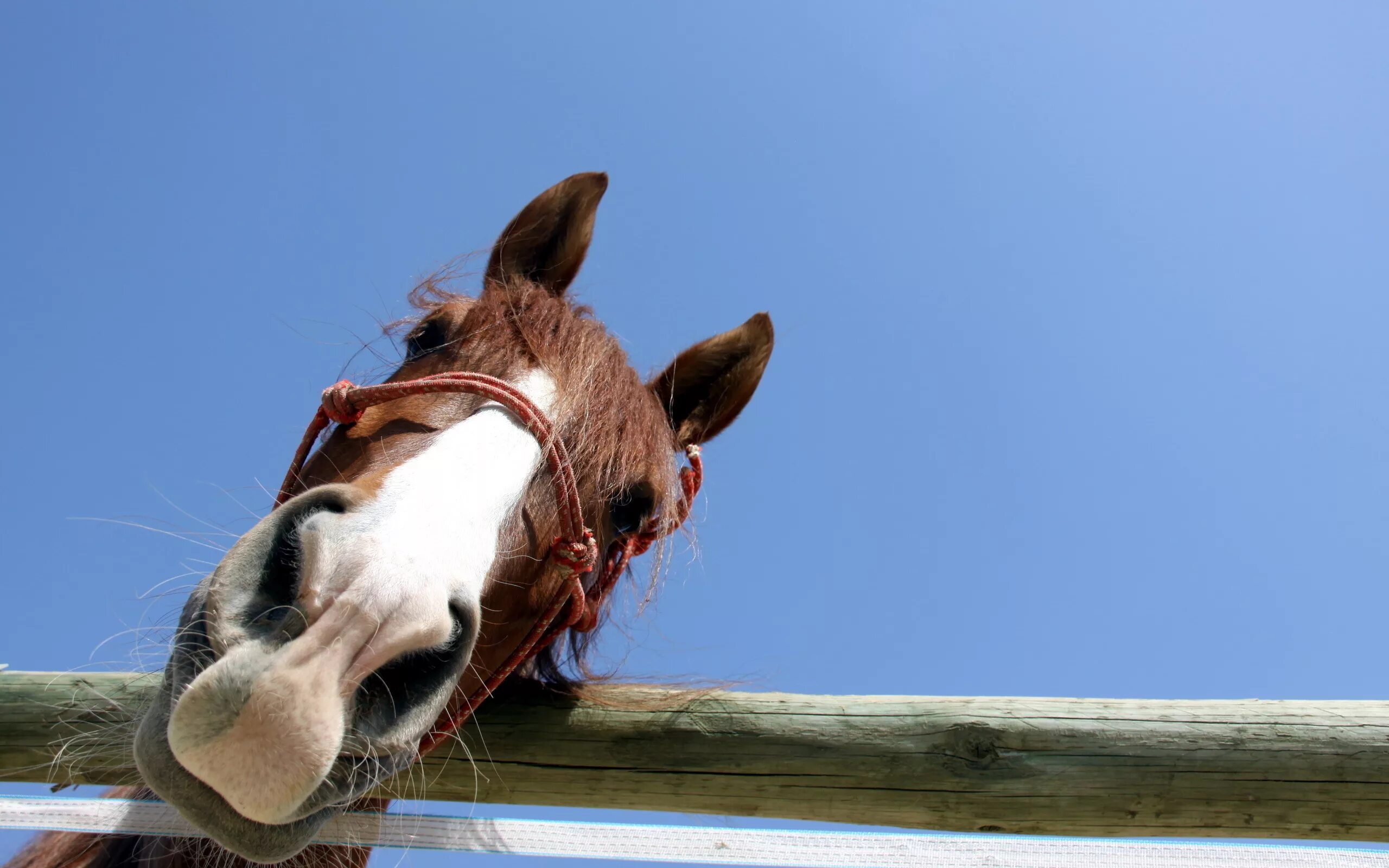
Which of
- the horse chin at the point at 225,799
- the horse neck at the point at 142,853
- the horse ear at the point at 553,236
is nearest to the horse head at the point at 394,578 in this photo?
the horse chin at the point at 225,799

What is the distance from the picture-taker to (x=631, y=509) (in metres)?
2.32

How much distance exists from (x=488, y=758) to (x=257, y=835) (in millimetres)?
728

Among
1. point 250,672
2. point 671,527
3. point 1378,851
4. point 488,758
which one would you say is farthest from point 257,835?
point 1378,851

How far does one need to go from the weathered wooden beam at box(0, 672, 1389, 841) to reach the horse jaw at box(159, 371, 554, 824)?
0.58 metres

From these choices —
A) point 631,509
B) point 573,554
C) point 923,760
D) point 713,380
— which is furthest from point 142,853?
point 713,380

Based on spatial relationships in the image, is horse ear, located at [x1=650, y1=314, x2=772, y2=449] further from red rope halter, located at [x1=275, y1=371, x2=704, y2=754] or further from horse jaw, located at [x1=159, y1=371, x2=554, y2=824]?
horse jaw, located at [x1=159, y1=371, x2=554, y2=824]

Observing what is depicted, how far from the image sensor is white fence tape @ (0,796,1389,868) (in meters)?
1.72

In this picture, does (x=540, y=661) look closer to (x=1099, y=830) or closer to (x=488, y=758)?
(x=488, y=758)

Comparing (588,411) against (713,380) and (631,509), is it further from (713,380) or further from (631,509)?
(713,380)

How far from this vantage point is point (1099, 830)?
184 cm

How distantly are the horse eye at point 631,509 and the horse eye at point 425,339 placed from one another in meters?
0.71

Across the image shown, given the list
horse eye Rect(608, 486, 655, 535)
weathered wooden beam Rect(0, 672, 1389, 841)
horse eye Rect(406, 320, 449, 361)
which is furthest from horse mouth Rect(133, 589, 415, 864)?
horse eye Rect(406, 320, 449, 361)

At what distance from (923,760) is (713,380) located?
1476 mm

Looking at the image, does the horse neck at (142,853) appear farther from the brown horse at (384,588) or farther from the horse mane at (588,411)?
the horse mane at (588,411)
